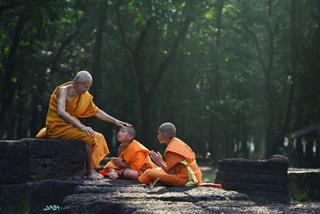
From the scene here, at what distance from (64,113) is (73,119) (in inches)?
6.0

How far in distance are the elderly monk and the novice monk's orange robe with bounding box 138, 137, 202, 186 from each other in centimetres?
126

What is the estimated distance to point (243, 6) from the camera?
3556cm

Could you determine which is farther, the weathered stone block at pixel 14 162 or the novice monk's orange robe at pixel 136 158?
the novice monk's orange robe at pixel 136 158

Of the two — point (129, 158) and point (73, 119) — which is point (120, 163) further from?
point (73, 119)

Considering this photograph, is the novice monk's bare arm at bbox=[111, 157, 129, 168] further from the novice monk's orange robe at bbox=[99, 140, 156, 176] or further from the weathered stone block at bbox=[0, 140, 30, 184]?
the weathered stone block at bbox=[0, 140, 30, 184]

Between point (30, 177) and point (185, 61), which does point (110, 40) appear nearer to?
point (185, 61)

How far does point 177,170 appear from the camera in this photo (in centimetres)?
885

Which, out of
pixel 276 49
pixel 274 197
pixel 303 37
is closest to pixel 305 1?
pixel 303 37

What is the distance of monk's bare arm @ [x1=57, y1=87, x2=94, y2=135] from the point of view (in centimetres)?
967

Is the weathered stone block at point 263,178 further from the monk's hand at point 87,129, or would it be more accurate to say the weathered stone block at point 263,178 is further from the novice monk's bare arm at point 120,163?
the monk's hand at point 87,129

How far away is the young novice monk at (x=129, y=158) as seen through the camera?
10.4 metres

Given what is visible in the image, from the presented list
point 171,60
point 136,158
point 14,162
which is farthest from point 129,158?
point 171,60

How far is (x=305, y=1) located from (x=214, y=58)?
235 inches

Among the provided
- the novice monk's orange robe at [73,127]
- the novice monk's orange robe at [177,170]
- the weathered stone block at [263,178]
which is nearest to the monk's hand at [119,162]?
the novice monk's orange robe at [73,127]
